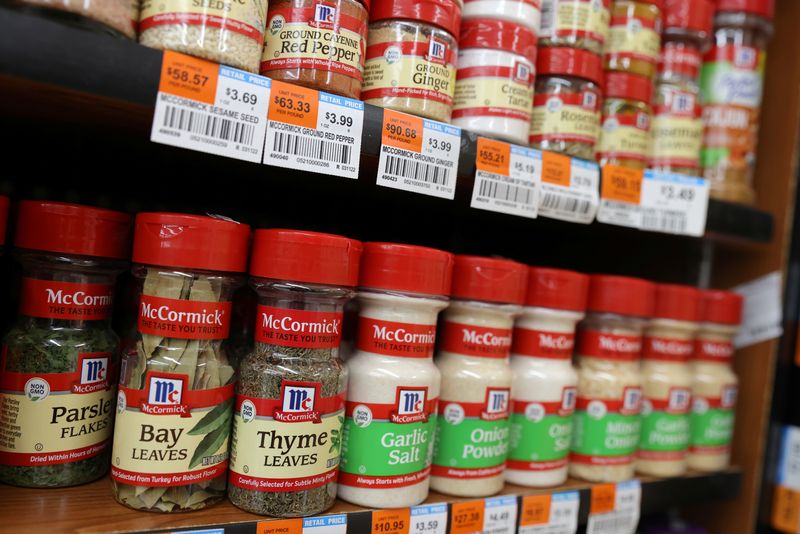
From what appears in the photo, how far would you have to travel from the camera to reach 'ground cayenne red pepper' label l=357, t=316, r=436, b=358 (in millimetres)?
788

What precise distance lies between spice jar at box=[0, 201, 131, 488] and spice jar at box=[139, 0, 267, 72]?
23cm

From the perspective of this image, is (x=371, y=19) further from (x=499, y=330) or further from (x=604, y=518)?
(x=604, y=518)

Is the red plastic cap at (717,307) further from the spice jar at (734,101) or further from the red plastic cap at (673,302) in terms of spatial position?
the spice jar at (734,101)

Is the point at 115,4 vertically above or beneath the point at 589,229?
above

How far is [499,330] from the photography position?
0.88m

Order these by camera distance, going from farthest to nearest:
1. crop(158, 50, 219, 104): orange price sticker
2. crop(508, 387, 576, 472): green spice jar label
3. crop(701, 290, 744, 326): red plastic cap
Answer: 1. crop(701, 290, 744, 326): red plastic cap
2. crop(508, 387, 576, 472): green spice jar label
3. crop(158, 50, 219, 104): orange price sticker

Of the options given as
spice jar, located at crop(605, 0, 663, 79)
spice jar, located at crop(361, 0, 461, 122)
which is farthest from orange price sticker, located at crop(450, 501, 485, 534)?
spice jar, located at crop(605, 0, 663, 79)

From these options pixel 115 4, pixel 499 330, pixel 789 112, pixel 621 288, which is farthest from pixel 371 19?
pixel 789 112

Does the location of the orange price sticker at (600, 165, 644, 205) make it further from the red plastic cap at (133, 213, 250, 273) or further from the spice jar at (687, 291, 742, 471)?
the red plastic cap at (133, 213, 250, 273)

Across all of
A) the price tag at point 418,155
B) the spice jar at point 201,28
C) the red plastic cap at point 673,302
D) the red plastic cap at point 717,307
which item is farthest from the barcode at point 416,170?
the red plastic cap at point 717,307

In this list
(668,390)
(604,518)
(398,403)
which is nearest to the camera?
(398,403)

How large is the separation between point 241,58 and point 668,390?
93 centimetres

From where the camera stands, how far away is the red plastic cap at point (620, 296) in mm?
1028

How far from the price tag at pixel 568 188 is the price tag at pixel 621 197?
0.06 ft
